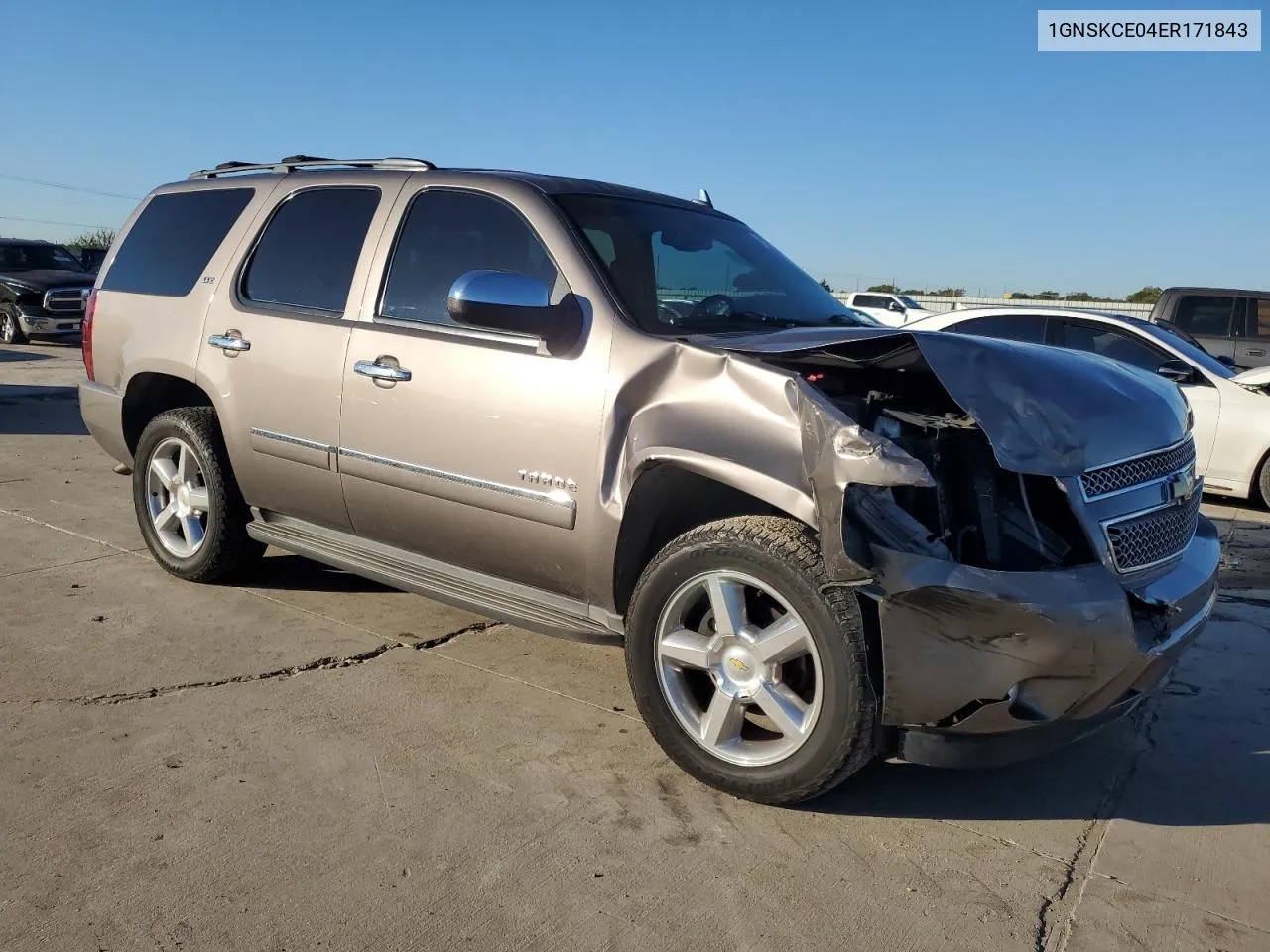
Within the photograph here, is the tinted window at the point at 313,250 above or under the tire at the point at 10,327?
above

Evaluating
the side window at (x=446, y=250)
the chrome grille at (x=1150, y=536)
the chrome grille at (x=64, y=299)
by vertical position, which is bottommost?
the chrome grille at (x=1150, y=536)

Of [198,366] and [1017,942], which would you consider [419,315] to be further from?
[1017,942]

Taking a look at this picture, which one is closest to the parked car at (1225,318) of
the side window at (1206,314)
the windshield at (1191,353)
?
the side window at (1206,314)

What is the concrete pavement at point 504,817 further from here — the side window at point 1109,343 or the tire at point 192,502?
the side window at point 1109,343

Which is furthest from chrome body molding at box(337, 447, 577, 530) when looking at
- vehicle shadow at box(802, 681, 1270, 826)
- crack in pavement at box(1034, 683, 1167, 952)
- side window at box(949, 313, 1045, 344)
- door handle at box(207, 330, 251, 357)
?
side window at box(949, 313, 1045, 344)

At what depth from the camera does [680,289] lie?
4000 millimetres

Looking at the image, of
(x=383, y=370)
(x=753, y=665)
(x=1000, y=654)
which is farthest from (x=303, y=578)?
(x=1000, y=654)

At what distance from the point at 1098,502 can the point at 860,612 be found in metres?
0.74

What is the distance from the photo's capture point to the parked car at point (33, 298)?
18.8 metres

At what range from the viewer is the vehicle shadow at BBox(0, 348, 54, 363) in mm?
16469

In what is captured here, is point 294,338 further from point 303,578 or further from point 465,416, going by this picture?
point 303,578

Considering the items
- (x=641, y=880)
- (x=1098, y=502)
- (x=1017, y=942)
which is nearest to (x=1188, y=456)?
(x=1098, y=502)

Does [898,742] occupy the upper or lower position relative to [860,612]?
lower

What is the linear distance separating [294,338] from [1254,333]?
11.8 metres
